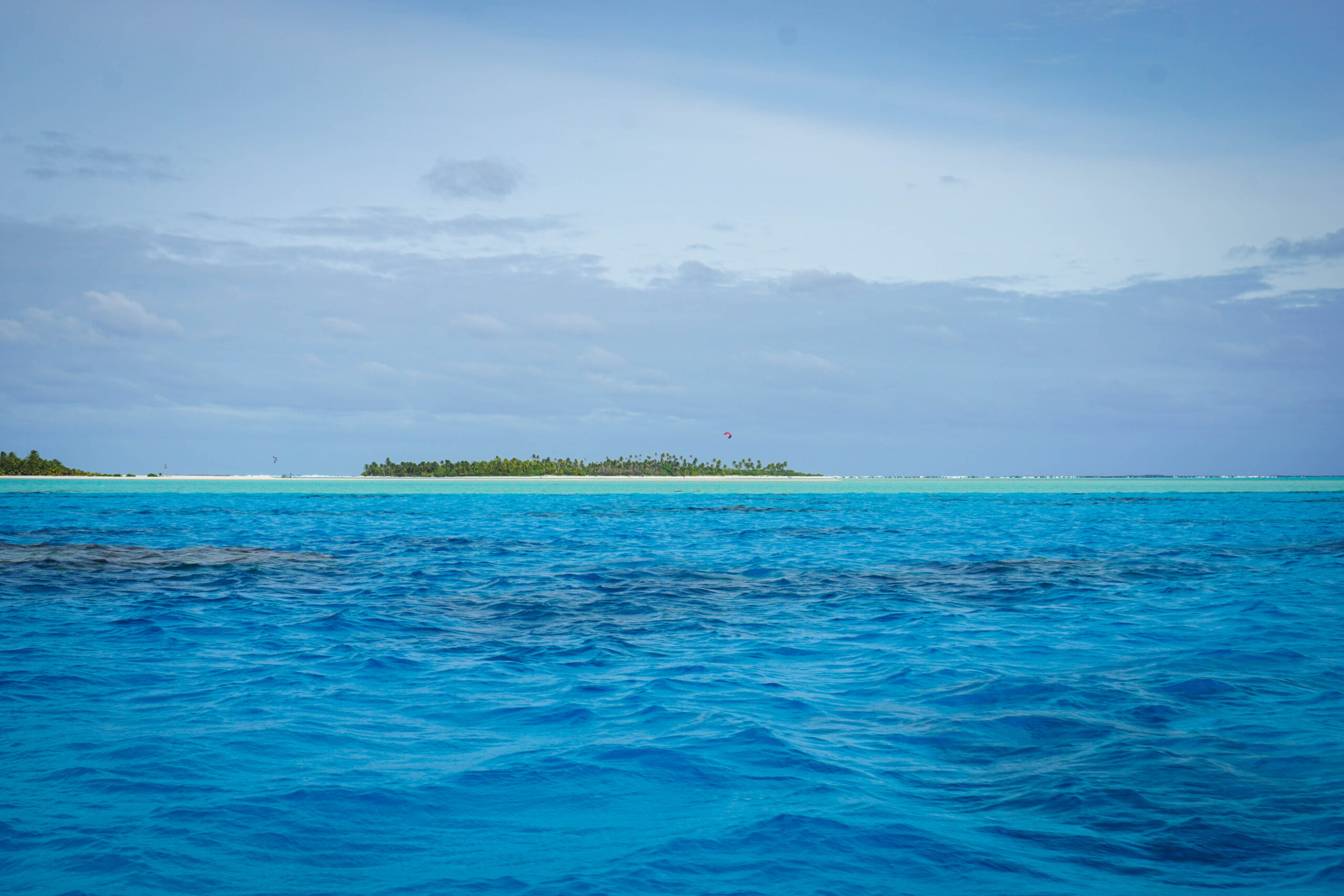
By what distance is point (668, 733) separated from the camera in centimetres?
884

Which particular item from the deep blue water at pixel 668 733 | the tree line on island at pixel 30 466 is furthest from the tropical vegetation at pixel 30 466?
the deep blue water at pixel 668 733

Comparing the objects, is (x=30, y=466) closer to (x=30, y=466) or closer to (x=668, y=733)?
(x=30, y=466)

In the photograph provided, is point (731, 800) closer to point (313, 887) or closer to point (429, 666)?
point (313, 887)

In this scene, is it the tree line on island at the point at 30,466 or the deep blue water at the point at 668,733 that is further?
the tree line on island at the point at 30,466

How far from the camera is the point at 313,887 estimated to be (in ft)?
18.3

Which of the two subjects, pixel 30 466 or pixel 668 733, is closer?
pixel 668 733

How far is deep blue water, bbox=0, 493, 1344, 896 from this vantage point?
235 inches

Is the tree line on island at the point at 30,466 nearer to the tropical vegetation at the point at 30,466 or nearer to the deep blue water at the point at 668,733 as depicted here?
the tropical vegetation at the point at 30,466

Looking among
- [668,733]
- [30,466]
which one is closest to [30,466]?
[30,466]

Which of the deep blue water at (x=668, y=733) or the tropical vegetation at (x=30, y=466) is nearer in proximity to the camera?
the deep blue water at (x=668, y=733)

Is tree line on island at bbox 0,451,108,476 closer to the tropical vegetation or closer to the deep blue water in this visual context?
the tropical vegetation

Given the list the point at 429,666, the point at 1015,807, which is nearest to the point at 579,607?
the point at 429,666

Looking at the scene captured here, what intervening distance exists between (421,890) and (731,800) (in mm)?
2635

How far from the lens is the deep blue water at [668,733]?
19.5 feet
